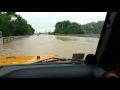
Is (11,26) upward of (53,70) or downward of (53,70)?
upward

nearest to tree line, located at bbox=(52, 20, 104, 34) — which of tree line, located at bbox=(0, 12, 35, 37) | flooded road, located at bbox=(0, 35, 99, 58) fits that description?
flooded road, located at bbox=(0, 35, 99, 58)

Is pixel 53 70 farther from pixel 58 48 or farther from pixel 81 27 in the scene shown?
pixel 58 48

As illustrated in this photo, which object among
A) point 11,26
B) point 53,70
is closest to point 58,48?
point 11,26

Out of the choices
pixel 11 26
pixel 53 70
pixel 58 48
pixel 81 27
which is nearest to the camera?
pixel 53 70

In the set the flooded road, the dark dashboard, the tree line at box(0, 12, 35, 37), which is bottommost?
the dark dashboard

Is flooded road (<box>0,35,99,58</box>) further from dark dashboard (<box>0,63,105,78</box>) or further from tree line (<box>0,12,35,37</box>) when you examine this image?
dark dashboard (<box>0,63,105,78</box>)

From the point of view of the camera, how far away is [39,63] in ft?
10.8

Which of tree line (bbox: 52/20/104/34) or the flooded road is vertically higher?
tree line (bbox: 52/20/104/34)

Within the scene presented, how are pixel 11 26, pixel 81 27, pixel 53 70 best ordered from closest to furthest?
pixel 53 70 → pixel 81 27 → pixel 11 26

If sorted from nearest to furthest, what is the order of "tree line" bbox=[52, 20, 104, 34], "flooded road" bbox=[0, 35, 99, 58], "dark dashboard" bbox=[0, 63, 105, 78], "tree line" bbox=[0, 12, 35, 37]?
"dark dashboard" bbox=[0, 63, 105, 78]
"tree line" bbox=[52, 20, 104, 34]
"tree line" bbox=[0, 12, 35, 37]
"flooded road" bbox=[0, 35, 99, 58]

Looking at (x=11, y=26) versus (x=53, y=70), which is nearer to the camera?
(x=53, y=70)

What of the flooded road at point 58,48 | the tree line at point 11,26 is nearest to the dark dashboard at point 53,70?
the flooded road at point 58,48
